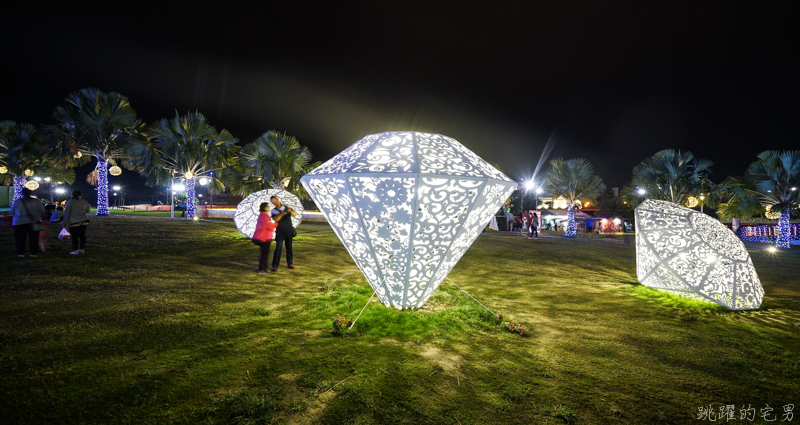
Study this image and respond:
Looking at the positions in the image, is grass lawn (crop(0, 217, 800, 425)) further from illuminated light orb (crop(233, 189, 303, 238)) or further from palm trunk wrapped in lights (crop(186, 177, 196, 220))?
palm trunk wrapped in lights (crop(186, 177, 196, 220))

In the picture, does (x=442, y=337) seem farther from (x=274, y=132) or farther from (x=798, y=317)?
(x=274, y=132)

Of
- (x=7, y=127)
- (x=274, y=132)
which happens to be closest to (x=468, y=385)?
(x=274, y=132)

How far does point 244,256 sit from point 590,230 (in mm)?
25431

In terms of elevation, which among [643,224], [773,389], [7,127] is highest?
[7,127]

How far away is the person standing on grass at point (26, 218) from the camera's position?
7398mm

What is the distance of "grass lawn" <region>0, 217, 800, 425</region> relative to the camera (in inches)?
105

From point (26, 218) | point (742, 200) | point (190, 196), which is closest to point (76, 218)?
point (26, 218)

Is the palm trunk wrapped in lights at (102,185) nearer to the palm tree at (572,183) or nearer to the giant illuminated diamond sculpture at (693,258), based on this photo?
the giant illuminated diamond sculpture at (693,258)

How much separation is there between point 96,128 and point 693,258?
93.5ft

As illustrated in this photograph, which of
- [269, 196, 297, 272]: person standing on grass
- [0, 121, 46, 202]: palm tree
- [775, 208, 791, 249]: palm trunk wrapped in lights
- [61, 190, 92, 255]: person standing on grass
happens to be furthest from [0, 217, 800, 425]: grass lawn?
[0, 121, 46, 202]: palm tree

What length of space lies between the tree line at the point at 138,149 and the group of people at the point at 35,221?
12575mm

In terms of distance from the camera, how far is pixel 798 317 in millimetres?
5535

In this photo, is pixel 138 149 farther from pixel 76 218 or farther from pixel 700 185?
pixel 700 185

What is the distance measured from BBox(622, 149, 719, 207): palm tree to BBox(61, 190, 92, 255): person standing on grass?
88.2 ft
